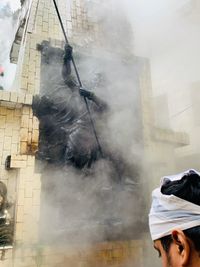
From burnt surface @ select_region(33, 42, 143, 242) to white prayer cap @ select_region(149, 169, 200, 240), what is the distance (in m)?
3.21

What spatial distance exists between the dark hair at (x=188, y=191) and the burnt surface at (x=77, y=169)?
3.28 meters

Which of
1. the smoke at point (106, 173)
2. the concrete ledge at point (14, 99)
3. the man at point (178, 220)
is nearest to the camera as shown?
the man at point (178, 220)

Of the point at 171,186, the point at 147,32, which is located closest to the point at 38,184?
the point at 171,186

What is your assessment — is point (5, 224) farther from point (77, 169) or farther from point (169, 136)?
point (169, 136)

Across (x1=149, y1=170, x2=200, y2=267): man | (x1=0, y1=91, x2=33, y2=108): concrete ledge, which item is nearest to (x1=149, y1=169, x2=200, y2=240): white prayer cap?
(x1=149, y1=170, x2=200, y2=267): man

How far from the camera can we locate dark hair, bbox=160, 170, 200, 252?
112 cm

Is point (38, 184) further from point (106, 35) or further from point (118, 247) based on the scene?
point (106, 35)

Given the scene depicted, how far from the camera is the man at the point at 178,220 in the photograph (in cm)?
111

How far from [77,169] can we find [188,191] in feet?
11.9

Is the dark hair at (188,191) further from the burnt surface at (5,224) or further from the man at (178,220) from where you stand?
the burnt surface at (5,224)

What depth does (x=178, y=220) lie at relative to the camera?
3.85ft

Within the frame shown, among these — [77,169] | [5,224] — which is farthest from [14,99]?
[5,224]

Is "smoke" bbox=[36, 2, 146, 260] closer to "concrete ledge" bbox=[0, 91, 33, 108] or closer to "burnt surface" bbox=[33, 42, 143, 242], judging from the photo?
"burnt surface" bbox=[33, 42, 143, 242]

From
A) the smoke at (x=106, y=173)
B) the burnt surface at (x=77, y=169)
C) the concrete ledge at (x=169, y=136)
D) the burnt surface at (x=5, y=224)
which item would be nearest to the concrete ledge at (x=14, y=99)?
the burnt surface at (x=77, y=169)
